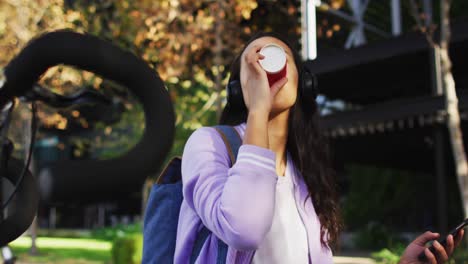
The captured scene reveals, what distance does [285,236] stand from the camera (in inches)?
60.0

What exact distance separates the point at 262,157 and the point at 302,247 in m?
0.47

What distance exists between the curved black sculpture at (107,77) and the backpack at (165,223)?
0.78 m

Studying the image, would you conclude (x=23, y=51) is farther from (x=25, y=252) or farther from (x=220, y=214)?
(x=25, y=252)

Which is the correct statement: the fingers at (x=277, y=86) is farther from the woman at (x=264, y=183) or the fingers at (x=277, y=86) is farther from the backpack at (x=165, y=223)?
the backpack at (x=165, y=223)

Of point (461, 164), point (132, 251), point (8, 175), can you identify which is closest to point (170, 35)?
point (132, 251)

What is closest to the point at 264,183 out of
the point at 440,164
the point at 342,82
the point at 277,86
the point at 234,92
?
the point at 277,86

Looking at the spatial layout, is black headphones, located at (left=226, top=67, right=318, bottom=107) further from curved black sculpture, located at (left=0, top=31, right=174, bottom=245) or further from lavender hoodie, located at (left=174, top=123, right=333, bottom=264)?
curved black sculpture, located at (left=0, top=31, right=174, bottom=245)

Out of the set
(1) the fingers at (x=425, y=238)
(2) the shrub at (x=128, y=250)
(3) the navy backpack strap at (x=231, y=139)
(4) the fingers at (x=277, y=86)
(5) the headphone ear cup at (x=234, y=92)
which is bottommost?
(2) the shrub at (x=128, y=250)

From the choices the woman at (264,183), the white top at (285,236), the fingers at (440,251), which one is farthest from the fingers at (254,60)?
the fingers at (440,251)

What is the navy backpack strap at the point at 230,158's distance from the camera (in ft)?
4.37

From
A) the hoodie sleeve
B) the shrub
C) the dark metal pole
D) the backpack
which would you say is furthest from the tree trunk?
the hoodie sleeve

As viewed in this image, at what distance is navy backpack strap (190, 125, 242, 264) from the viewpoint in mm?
1332

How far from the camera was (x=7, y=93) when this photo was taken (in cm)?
55

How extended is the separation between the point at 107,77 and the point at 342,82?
688 inches
